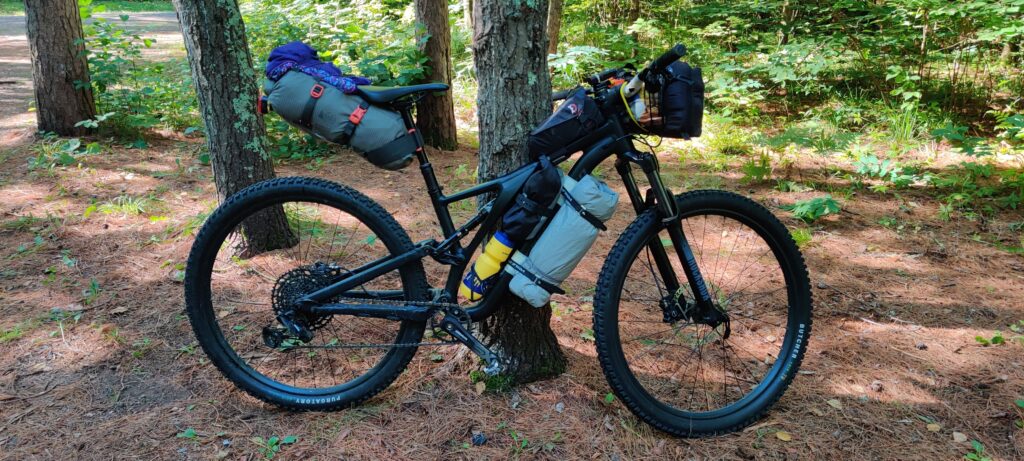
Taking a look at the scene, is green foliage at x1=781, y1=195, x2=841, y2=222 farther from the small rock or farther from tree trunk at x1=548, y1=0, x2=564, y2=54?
tree trunk at x1=548, y1=0, x2=564, y2=54

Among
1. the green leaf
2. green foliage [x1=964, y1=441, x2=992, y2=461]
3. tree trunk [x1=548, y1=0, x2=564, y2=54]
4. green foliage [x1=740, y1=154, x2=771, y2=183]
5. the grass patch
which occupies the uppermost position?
the grass patch

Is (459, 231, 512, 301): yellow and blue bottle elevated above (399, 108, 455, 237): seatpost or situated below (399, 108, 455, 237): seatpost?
below

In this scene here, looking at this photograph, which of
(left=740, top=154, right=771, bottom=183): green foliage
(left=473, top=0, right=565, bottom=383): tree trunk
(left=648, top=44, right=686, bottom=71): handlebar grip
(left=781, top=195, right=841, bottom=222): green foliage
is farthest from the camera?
(left=740, top=154, right=771, bottom=183): green foliage

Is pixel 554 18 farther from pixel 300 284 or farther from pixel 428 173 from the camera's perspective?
pixel 300 284

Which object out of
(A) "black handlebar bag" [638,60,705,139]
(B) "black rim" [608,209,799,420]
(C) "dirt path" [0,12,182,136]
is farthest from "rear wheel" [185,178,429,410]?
(C) "dirt path" [0,12,182,136]

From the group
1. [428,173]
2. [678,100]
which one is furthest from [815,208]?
[428,173]

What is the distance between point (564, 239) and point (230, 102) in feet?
7.82

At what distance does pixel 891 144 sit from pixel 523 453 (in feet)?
18.2

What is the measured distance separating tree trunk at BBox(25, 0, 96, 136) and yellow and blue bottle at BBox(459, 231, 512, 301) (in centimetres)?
565

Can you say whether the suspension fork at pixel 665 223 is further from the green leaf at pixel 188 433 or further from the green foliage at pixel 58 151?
the green foliage at pixel 58 151

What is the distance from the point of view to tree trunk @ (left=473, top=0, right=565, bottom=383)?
→ 2471 millimetres

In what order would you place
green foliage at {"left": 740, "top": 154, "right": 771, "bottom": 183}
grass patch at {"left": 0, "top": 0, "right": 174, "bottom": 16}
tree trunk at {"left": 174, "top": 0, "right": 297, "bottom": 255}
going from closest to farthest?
tree trunk at {"left": 174, "top": 0, "right": 297, "bottom": 255} < green foliage at {"left": 740, "top": 154, "right": 771, "bottom": 183} < grass patch at {"left": 0, "top": 0, "right": 174, "bottom": 16}

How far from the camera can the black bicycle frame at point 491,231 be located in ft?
7.87

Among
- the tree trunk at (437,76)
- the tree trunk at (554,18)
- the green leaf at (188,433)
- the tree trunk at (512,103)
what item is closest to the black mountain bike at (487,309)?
the tree trunk at (512,103)
